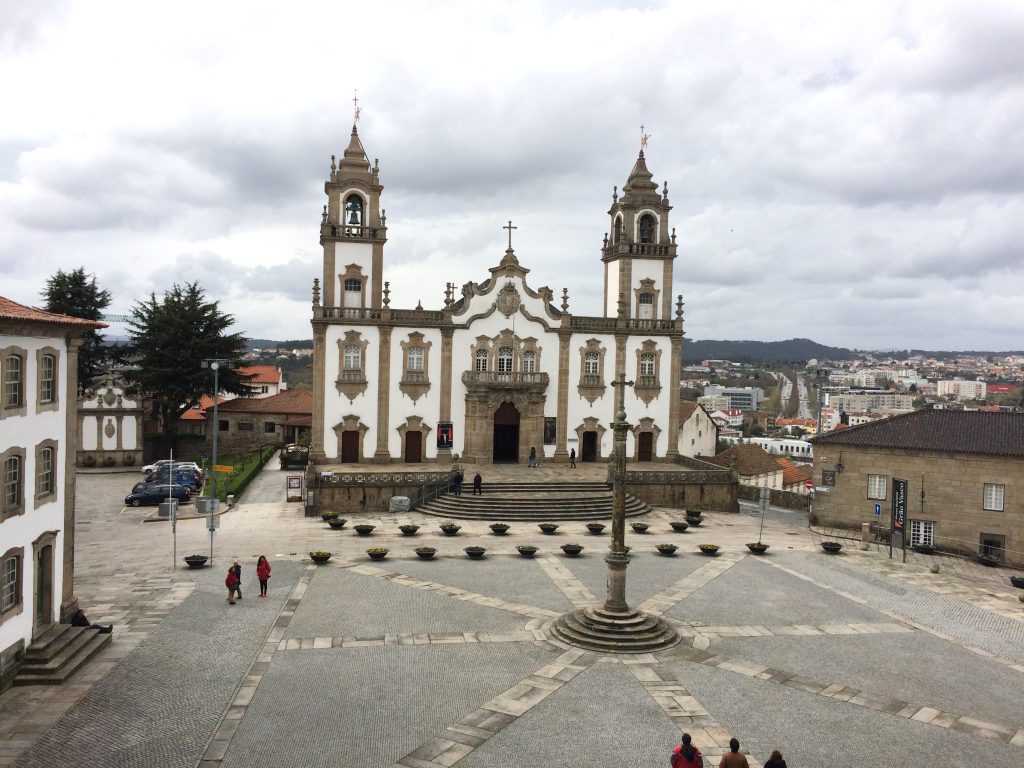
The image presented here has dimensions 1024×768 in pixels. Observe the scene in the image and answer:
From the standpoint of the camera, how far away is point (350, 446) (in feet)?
149

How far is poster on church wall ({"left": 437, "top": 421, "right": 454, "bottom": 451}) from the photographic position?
46000mm

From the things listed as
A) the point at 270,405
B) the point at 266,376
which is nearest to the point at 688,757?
the point at 270,405

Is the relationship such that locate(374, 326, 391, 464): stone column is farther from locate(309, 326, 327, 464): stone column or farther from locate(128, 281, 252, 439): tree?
locate(128, 281, 252, 439): tree

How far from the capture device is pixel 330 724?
52.5 ft

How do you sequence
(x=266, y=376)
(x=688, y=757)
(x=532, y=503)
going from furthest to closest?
(x=266, y=376) → (x=532, y=503) → (x=688, y=757)

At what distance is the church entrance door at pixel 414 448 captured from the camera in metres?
46.0

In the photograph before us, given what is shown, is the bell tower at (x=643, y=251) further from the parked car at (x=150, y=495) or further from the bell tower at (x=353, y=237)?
the parked car at (x=150, y=495)

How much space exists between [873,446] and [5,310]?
1346 inches

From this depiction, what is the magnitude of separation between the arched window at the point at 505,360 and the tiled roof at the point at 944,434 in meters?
17.5

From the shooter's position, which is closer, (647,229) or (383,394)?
(383,394)

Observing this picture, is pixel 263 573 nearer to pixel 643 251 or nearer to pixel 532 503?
pixel 532 503

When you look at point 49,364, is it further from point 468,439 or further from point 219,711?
point 468,439

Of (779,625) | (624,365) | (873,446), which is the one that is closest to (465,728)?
(779,625)

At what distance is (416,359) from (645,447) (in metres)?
15.0
